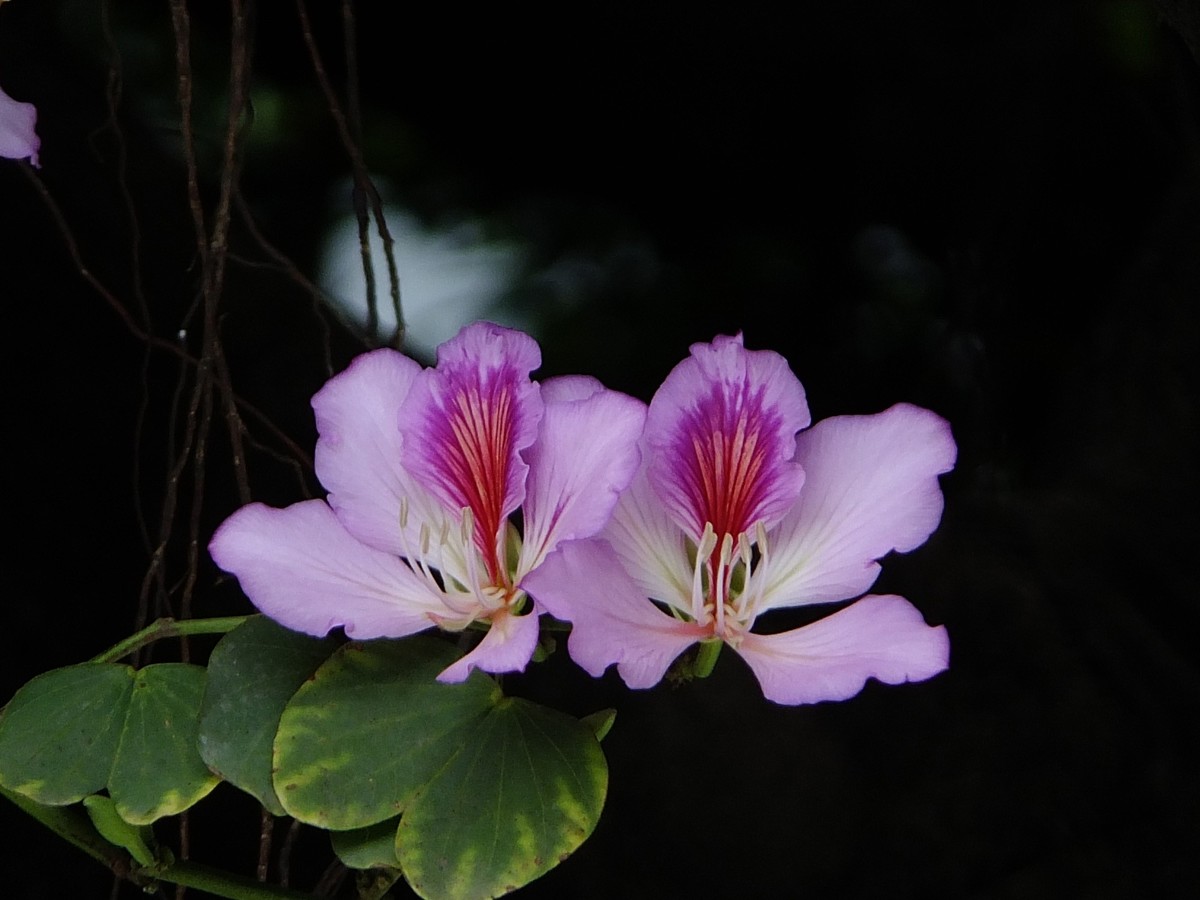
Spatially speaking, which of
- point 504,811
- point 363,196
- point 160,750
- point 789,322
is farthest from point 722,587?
point 789,322

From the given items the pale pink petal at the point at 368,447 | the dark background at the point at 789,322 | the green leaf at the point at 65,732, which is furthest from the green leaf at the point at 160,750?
the dark background at the point at 789,322

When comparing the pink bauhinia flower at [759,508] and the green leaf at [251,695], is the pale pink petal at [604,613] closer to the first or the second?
the pink bauhinia flower at [759,508]

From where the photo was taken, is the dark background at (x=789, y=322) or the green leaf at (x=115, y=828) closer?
the green leaf at (x=115, y=828)

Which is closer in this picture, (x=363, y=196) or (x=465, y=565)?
(x=465, y=565)

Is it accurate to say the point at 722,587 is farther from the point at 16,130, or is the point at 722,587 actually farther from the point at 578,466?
the point at 16,130

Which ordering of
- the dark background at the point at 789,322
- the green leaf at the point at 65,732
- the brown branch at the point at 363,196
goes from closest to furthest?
the green leaf at the point at 65,732 → the brown branch at the point at 363,196 → the dark background at the point at 789,322

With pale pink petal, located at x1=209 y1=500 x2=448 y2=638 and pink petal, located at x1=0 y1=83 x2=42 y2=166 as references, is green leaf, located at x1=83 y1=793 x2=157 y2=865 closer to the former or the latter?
pale pink petal, located at x1=209 y1=500 x2=448 y2=638
